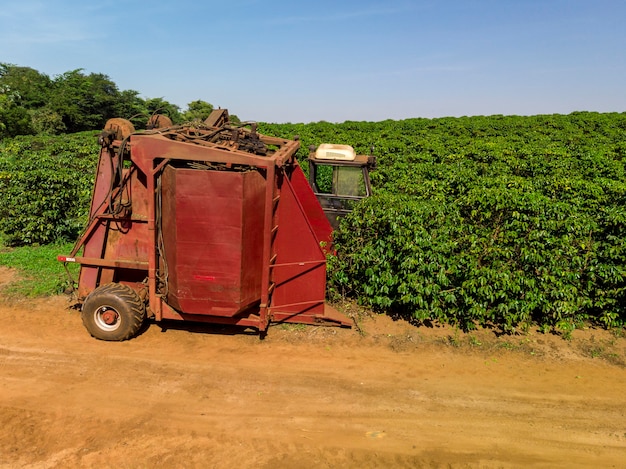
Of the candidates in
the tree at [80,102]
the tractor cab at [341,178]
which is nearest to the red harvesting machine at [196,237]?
the tractor cab at [341,178]

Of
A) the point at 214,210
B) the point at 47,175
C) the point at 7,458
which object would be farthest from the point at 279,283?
the point at 47,175

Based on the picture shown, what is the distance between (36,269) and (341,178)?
6.95m

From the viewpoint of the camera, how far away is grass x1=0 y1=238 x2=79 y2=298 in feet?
26.1

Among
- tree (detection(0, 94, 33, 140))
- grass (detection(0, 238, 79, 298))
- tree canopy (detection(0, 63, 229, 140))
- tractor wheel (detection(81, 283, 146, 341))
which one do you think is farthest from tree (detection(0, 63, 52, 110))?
tractor wheel (detection(81, 283, 146, 341))

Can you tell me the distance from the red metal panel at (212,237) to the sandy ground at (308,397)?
3.22 ft

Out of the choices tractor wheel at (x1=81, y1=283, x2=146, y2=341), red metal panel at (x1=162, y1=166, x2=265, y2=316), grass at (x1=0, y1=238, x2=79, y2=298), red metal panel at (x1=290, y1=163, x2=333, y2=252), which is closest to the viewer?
red metal panel at (x1=162, y1=166, x2=265, y2=316)

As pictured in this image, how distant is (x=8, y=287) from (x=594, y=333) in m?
10.7

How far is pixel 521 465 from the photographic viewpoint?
13.9 feet

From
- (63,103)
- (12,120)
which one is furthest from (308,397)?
(63,103)

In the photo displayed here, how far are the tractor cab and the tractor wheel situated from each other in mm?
4544

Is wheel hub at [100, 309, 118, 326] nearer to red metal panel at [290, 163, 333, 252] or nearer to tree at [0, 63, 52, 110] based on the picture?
red metal panel at [290, 163, 333, 252]

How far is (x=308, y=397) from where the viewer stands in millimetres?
5246

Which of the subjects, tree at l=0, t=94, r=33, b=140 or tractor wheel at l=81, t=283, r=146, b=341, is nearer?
tractor wheel at l=81, t=283, r=146, b=341

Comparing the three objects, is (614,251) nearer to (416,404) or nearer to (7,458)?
(416,404)
